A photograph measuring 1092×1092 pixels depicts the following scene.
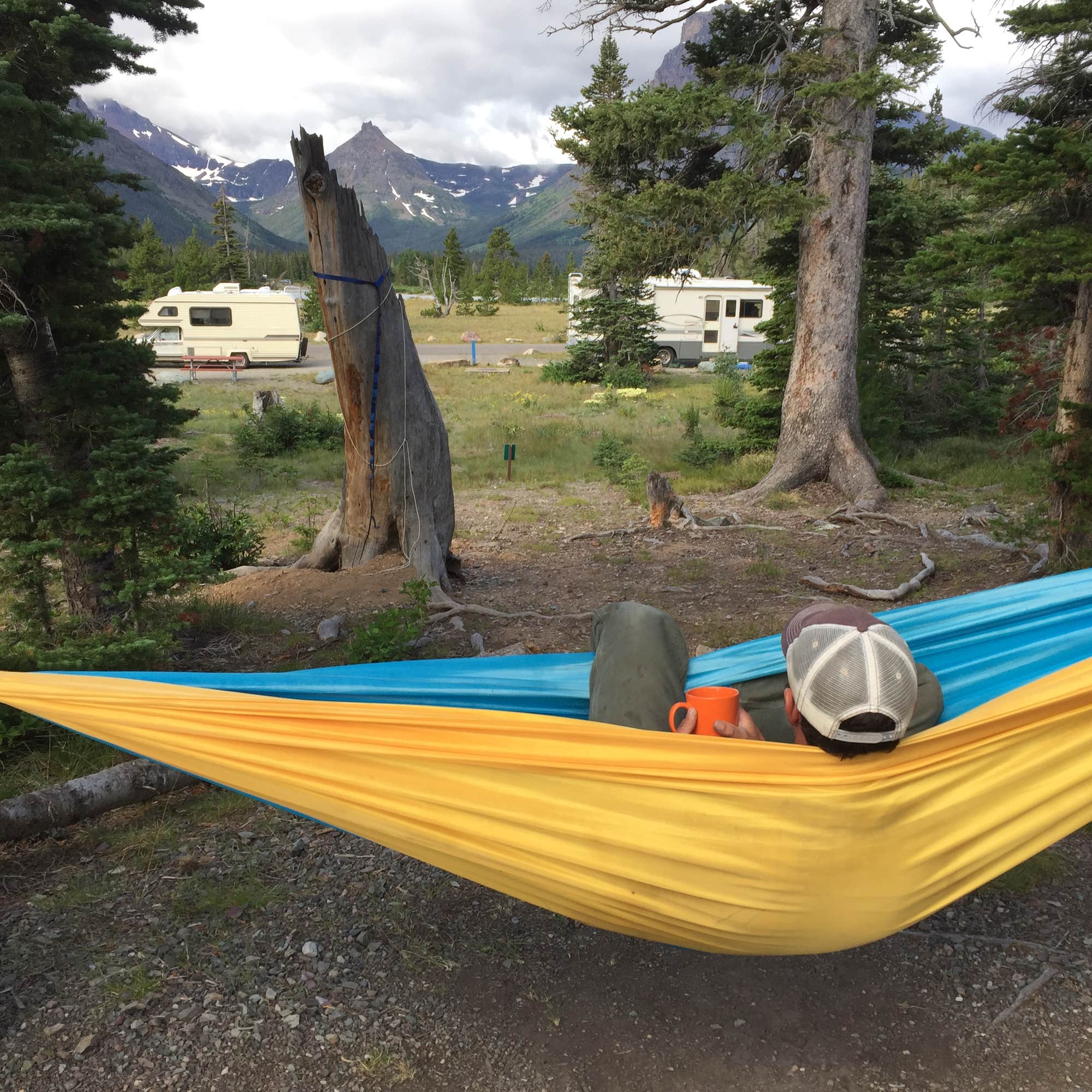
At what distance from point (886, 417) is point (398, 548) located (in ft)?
22.7

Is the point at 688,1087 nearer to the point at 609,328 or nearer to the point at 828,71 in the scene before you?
the point at 828,71

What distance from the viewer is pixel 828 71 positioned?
7934mm

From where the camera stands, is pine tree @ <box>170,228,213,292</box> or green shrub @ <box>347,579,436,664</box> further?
pine tree @ <box>170,228,213,292</box>

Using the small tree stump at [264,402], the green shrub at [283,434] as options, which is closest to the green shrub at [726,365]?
the green shrub at [283,434]

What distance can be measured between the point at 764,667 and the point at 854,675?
3.20 feet

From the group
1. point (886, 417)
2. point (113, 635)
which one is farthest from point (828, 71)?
point (113, 635)

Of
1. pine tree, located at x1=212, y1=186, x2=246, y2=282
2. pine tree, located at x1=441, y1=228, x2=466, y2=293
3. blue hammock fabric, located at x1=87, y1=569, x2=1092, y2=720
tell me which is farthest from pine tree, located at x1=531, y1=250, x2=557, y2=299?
blue hammock fabric, located at x1=87, y1=569, x2=1092, y2=720

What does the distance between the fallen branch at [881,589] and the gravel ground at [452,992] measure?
282 centimetres

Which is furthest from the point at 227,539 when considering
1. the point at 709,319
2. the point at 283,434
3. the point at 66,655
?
the point at 709,319

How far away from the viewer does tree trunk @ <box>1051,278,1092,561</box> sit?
4.80 meters

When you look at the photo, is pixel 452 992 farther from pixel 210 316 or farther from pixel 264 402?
pixel 210 316

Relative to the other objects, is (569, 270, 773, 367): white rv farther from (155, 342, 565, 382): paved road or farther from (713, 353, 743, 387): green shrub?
(155, 342, 565, 382): paved road

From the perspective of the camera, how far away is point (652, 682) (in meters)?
2.17

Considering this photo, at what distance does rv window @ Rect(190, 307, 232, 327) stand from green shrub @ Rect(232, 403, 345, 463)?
9.81 meters
